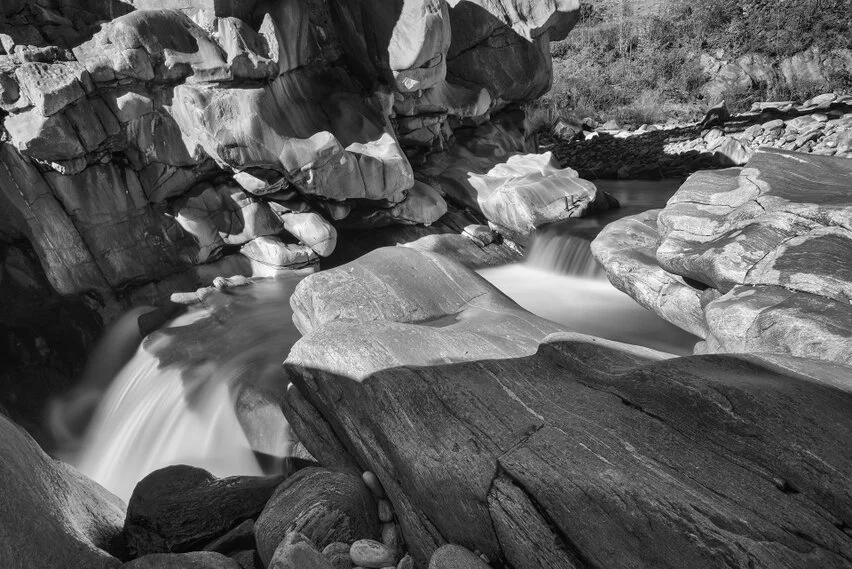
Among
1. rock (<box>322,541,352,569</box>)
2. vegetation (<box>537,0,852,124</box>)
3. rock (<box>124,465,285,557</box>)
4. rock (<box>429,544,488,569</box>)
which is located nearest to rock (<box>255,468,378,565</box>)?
rock (<box>322,541,352,569</box>)

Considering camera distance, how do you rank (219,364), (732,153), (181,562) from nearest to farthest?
(181,562)
(219,364)
(732,153)

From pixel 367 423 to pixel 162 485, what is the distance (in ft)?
7.49

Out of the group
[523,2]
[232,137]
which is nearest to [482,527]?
[232,137]

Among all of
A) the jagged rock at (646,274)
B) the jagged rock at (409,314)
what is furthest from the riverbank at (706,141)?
the jagged rock at (409,314)

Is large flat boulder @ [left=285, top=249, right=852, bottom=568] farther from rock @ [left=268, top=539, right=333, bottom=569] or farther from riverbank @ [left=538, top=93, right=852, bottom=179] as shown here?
riverbank @ [left=538, top=93, right=852, bottom=179]

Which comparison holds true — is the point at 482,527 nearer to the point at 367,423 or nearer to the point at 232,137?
the point at 367,423

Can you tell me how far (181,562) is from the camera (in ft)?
13.3

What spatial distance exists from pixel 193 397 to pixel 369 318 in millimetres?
3576

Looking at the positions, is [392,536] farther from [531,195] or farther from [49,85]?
[531,195]

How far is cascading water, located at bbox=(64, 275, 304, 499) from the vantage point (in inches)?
305

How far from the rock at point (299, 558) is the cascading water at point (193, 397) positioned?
3.61 metres

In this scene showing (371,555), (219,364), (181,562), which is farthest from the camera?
(219,364)

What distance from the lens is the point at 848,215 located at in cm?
740

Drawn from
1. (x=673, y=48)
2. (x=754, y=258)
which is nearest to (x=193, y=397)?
(x=754, y=258)
